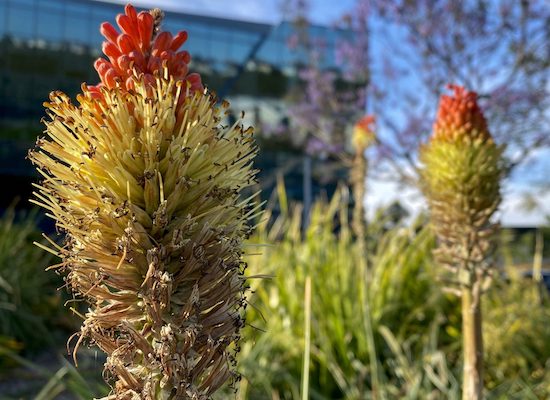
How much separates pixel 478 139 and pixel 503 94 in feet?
39.3

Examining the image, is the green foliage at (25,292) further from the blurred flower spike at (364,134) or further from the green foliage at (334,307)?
the blurred flower spike at (364,134)

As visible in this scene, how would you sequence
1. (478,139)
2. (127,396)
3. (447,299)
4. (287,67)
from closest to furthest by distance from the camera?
(127,396), (478,139), (447,299), (287,67)

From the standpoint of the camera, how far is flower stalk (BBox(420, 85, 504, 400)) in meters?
2.61

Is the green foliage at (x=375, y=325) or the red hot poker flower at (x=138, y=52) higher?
the red hot poker flower at (x=138, y=52)

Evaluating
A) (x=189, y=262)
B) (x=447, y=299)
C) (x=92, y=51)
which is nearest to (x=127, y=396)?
(x=189, y=262)

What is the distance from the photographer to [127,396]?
135cm

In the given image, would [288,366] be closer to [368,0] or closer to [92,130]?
[92,130]

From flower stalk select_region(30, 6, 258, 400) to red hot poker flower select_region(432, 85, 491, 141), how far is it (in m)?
1.80

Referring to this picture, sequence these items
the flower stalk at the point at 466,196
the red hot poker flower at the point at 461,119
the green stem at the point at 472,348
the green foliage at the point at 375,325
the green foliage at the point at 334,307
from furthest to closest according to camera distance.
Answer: the green foliage at the point at 334,307 < the green foliage at the point at 375,325 < the red hot poker flower at the point at 461,119 < the flower stalk at the point at 466,196 < the green stem at the point at 472,348

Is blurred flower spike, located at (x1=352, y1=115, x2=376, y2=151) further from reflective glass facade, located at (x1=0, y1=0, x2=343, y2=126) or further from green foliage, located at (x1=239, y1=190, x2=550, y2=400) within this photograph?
reflective glass facade, located at (x1=0, y1=0, x2=343, y2=126)

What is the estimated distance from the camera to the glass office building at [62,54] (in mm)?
27703

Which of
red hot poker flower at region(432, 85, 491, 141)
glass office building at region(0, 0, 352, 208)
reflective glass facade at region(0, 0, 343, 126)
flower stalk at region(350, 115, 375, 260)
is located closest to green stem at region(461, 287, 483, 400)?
red hot poker flower at region(432, 85, 491, 141)

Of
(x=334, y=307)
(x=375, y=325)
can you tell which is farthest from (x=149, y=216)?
(x=375, y=325)

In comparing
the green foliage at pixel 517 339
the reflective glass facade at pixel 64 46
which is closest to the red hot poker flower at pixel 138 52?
the green foliage at pixel 517 339
